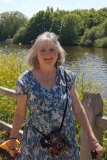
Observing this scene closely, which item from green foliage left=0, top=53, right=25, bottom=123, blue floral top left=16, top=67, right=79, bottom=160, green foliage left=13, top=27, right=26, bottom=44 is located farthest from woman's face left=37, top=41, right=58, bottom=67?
green foliage left=13, top=27, right=26, bottom=44

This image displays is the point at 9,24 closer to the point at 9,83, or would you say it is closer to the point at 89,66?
the point at 89,66

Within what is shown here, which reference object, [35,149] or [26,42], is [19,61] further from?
[26,42]

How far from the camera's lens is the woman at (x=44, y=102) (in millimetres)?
3445

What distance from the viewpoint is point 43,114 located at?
3451mm

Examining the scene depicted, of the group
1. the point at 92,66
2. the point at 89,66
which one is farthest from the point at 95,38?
the point at 89,66

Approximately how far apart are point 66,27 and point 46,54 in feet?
285

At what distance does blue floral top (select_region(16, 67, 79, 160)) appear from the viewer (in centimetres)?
344

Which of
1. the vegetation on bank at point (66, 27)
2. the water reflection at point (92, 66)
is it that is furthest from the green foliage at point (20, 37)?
the water reflection at point (92, 66)

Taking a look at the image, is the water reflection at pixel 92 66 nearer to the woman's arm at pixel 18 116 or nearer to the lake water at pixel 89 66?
the lake water at pixel 89 66

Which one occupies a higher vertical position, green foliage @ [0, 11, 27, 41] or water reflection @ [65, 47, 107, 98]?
water reflection @ [65, 47, 107, 98]

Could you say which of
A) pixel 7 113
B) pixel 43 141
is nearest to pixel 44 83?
pixel 43 141

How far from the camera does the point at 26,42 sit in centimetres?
8944

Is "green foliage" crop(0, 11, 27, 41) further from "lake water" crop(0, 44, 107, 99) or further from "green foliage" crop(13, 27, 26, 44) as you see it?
"lake water" crop(0, 44, 107, 99)

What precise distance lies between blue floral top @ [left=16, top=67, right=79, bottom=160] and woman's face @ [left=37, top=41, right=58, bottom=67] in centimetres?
17
